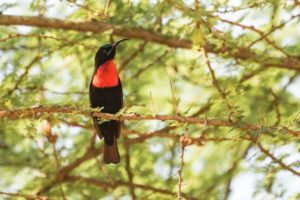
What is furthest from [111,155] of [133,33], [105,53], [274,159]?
[274,159]

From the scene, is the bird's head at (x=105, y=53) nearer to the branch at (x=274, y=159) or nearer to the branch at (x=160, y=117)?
the branch at (x=160, y=117)

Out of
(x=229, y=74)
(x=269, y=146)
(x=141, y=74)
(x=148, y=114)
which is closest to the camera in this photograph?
(x=148, y=114)

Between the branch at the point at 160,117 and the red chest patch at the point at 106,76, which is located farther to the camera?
the red chest patch at the point at 106,76

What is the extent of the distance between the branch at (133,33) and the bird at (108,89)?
0.21 meters

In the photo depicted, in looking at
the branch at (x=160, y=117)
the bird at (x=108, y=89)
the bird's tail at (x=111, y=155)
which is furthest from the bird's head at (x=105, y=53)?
the branch at (x=160, y=117)

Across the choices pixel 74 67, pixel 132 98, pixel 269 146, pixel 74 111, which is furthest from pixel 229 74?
pixel 74 67

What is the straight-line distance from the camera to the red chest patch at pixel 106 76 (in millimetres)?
5037

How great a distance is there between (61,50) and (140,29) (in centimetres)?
Answer: 100

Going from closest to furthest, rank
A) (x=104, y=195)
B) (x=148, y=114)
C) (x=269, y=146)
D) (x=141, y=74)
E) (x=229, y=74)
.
→ (x=148, y=114) < (x=269, y=146) < (x=229, y=74) < (x=104, y=195) < (x=141, y=74)

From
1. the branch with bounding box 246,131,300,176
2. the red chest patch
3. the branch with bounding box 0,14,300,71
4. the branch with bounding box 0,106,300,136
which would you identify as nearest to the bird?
the red chest patch

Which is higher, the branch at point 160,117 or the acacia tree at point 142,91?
the acacia tree at point 142,91

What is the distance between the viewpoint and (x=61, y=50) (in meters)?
4.78

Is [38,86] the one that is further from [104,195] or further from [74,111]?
[74,111]

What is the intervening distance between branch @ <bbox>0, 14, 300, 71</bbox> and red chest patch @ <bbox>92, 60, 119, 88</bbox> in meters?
0.40
